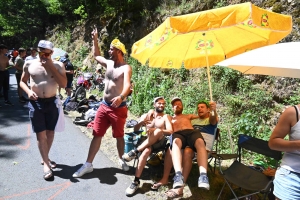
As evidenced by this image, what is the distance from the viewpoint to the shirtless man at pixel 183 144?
10.00ft

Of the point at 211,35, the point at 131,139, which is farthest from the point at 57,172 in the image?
the point at 211,35

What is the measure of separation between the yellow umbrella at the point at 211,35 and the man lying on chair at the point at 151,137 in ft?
2.81

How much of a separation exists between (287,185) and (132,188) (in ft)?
6.70

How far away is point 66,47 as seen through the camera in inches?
713

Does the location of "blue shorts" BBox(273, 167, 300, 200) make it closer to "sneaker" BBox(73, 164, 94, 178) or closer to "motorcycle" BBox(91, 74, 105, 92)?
"sneaker" BBox(73, 164, 94, 178)

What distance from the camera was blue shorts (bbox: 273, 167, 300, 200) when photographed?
2.05 metres

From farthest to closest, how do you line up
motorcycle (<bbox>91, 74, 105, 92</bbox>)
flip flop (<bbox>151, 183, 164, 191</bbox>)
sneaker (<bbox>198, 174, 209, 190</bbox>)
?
motorcycle (<bbox>91, 74, 105, 92</bbox>), flip flop (<bbox>151, 183, 164, 191</bbox>), sneaker (<bbox>198, 174, 209, 190</bbox>)

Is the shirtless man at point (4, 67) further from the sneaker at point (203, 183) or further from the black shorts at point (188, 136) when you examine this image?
the sneaker at point (203, 183)

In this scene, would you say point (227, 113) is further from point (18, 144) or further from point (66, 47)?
point (66, 47)

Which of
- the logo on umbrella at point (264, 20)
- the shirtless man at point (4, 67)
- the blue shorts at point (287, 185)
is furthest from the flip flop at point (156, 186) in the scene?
the shirtless man at point (4, 67)

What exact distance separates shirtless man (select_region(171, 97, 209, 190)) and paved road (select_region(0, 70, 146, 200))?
2.32 ft

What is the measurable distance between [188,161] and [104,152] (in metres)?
2.09

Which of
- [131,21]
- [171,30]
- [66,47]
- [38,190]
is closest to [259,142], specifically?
[171,30]

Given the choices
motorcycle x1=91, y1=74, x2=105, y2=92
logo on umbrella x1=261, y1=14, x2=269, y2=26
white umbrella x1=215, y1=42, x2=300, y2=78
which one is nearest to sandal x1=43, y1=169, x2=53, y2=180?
white umbrella x1=215, y1=42, x2=300, y2=78
